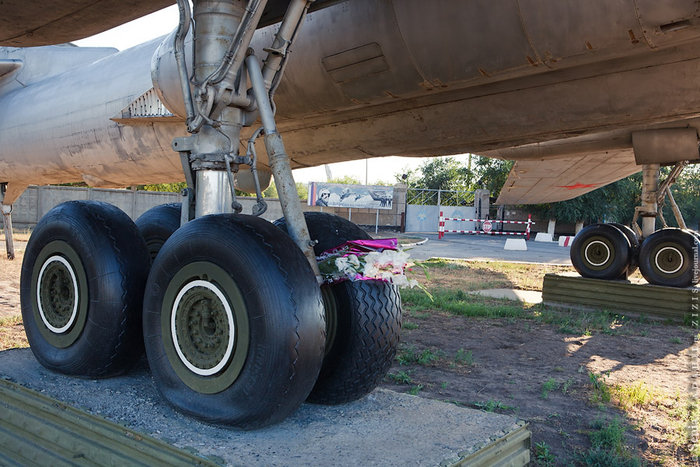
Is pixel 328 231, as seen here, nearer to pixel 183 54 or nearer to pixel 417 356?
pixel 183 54

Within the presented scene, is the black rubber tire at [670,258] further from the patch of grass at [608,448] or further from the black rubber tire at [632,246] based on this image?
the patch of grass at [608,448]

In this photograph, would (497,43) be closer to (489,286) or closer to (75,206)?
(75,206)

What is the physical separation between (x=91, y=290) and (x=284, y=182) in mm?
1003

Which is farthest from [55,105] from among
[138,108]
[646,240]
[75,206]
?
[646,240]

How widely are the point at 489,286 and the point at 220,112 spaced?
28.0ft

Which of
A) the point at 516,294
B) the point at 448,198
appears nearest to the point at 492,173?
the point at 448,198

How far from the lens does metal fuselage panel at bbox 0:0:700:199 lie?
3223 mm

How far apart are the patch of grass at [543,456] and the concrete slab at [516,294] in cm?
584

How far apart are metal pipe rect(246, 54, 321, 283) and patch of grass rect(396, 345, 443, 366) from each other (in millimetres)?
2794

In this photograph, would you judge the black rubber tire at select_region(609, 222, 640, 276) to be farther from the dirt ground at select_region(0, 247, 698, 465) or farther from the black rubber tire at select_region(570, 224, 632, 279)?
the dirt ground at select_region(0, 247, 698, 465)

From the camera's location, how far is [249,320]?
1970 millimetres

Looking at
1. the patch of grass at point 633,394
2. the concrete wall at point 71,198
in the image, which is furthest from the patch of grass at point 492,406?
the concrete wall at point 71,198

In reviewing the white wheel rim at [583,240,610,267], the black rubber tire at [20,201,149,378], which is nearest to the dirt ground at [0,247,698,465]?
the white wheel rim at [583,240,610,267]

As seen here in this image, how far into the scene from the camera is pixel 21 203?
969 inches
